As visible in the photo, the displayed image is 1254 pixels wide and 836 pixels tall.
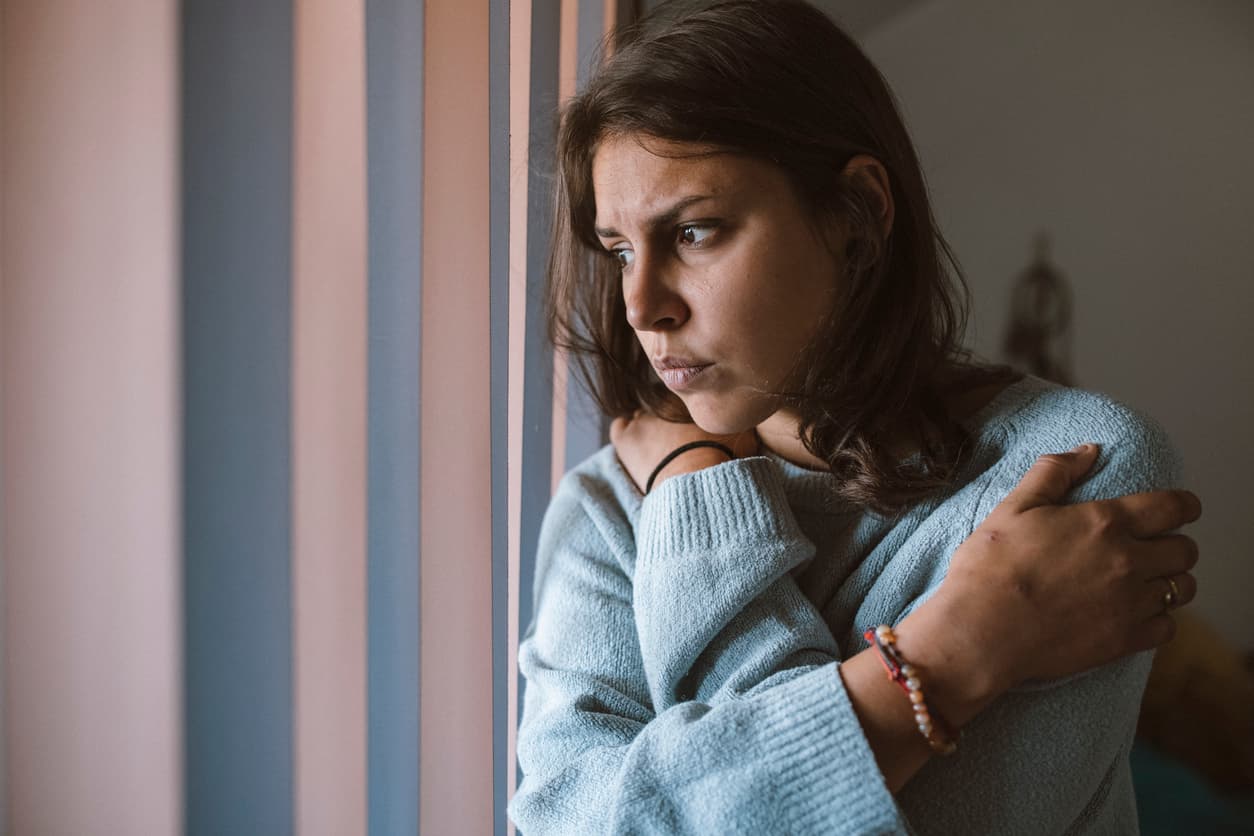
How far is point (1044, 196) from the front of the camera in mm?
1631

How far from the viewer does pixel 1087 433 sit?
78 centimetres

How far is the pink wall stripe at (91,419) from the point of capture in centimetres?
65

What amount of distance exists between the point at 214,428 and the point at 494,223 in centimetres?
39

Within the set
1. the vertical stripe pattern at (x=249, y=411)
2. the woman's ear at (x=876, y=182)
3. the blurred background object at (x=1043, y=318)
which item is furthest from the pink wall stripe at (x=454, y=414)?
the blurred background object at (x=1043, y=318)

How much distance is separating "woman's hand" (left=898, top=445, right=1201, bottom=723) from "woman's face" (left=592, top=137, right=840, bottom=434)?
231 millimetres

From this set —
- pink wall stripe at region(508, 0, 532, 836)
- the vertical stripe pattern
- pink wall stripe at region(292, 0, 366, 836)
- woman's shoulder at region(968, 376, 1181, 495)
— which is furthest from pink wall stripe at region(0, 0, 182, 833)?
woman's shoulder at region(968, 376, 1181, 495)

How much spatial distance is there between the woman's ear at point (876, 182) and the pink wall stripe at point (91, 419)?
56cm

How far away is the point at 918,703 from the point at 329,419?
523 millimetres

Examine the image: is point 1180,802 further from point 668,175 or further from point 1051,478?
point 668,175

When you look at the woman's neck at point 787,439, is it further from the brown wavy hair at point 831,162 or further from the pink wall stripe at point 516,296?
the pink wall stripe at point 516,296

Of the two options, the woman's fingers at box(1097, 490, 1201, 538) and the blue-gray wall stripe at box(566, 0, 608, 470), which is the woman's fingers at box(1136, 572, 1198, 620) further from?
the blue-gray wall stripe at box(566, 0, 608, 470)

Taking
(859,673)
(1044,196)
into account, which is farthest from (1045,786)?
(1044,196)

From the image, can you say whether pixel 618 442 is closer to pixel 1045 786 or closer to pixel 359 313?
pixel 359 313

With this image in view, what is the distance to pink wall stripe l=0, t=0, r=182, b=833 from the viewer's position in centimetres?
65
